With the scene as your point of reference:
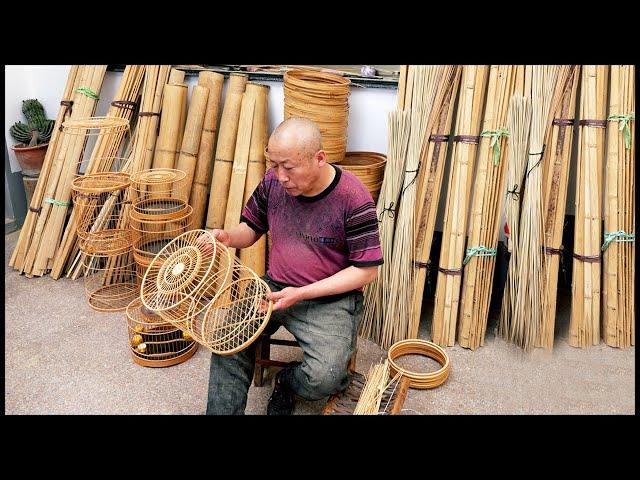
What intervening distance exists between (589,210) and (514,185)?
0.48m

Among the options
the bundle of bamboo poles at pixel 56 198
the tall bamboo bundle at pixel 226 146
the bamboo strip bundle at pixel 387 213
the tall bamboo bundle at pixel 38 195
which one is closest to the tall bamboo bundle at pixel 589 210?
the bamboo strip bundle at pixel 387 213

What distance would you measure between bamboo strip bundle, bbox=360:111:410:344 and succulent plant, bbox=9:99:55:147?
2.99 meters

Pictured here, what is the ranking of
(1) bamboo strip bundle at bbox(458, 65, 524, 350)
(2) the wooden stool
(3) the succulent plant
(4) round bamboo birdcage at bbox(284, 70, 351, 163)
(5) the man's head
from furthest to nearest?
1. (3) the succulent plant
2. (4) round bamboo birdcage at bbox(284, 70, 351, 163)
3. (1) bamboo strip bundle at bbox(458, 65, 524, 350)
4. (2) the wooden stool
5. (5) the man's head

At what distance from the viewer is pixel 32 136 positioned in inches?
172

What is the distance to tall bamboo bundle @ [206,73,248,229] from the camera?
3.72 m

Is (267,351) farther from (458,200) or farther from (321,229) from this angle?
(458,200)

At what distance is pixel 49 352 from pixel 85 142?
1.71 m

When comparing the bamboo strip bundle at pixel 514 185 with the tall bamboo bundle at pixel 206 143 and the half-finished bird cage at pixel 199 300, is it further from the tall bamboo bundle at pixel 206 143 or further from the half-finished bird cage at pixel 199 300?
the tall bamboo bundle at pixel 206 143

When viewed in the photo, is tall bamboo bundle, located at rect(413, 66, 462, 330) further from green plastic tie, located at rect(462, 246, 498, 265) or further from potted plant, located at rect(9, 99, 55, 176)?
potted plant, located at rect(9, 99, 55, 176)

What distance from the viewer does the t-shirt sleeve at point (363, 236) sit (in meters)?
2.29

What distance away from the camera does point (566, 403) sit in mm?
2711

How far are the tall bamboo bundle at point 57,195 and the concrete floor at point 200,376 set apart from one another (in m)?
0.58

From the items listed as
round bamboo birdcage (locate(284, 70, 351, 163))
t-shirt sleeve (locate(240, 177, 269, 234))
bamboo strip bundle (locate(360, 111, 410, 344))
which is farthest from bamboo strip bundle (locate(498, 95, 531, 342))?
t-shirt sleeve (locate(240, 177, 269, 234))
